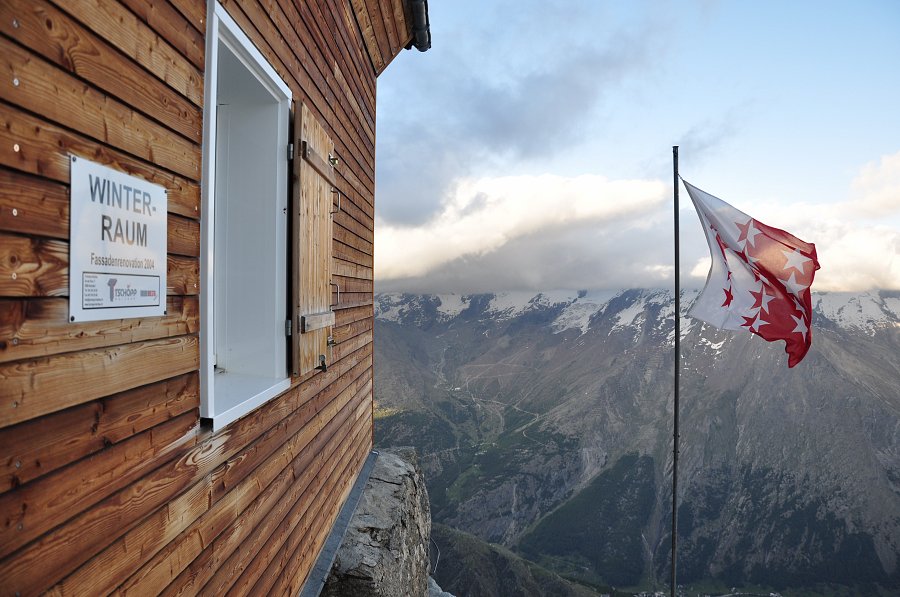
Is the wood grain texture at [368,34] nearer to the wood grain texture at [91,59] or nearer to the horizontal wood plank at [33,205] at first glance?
the wood grain texture at [91,59]

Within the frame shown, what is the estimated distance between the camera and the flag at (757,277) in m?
6.86

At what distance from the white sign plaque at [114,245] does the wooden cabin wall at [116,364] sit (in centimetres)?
4

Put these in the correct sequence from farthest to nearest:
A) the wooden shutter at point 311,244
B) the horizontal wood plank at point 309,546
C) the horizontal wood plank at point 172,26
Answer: the horizontal wood plank at point 309,546 → the wooden shutter at point 311,244 → the horizontal wood plank at point 172,26

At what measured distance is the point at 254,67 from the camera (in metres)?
3.12

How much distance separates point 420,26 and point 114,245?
22.7 feet

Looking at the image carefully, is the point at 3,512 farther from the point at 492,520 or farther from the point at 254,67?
the point at 492,520

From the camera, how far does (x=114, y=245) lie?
1835mm

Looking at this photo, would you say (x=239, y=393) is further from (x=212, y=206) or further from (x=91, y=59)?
(x=91, y=59)

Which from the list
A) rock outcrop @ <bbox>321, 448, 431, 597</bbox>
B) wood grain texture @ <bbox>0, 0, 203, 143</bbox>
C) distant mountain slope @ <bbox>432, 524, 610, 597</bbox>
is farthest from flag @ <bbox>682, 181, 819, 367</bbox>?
distant mountain slope @ <bbox>432, 524, 610, 597</bbox>

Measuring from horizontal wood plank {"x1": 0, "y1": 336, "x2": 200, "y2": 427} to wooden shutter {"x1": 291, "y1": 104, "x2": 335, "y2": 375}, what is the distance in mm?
1304

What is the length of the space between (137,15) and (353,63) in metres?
4.34

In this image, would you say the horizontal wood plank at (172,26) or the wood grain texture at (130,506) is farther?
the horizontal wood plank at (172,26)

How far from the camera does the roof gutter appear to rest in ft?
23.2

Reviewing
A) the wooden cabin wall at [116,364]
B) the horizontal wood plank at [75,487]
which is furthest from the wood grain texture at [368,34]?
the horizontal wood plank at [75,487]
